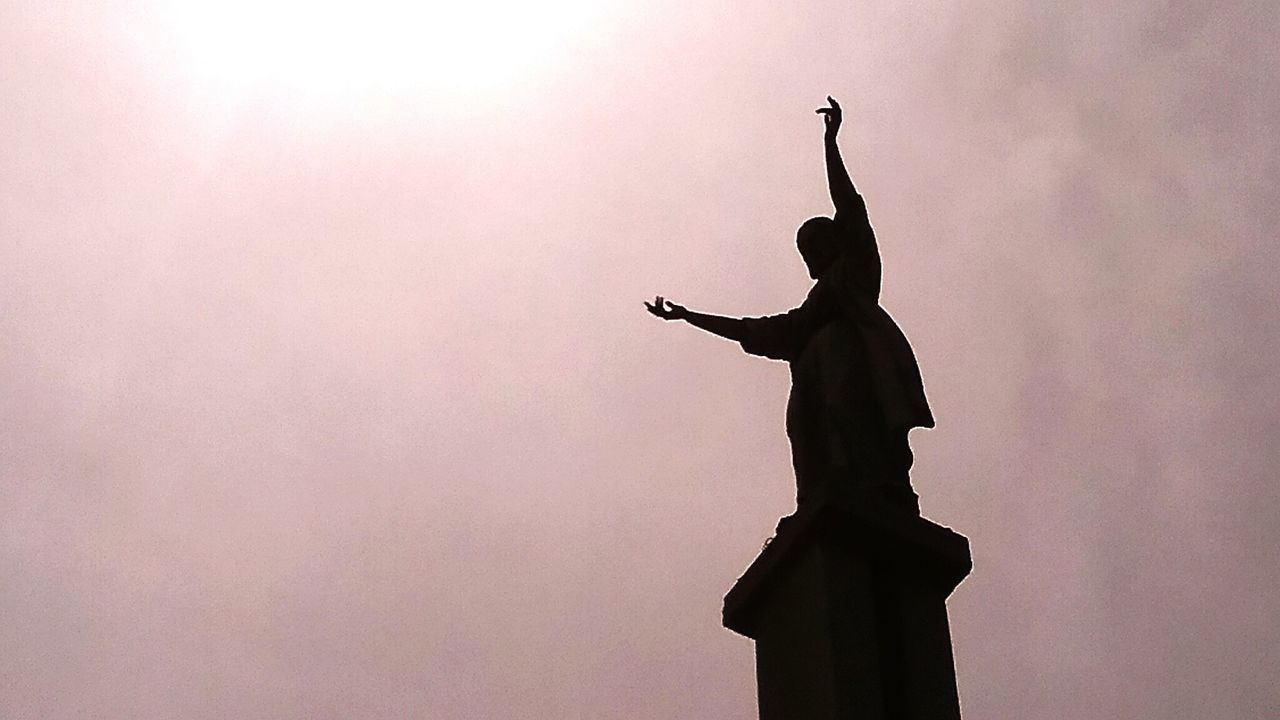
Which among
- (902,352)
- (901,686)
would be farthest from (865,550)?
(902,352)

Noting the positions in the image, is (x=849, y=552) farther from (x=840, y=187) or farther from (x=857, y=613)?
(x=840, y=187)

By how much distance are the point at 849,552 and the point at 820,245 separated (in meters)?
2.68

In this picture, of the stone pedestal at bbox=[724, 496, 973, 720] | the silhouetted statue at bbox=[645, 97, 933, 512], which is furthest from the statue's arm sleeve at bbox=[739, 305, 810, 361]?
the stone pedestal at bbox=[724, 496, 973, 720]

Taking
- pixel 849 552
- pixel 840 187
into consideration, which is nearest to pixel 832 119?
pixel 840 187

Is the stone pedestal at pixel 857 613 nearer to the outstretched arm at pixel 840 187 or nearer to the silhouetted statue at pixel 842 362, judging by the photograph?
the silhouetted statue at pixel 842 362

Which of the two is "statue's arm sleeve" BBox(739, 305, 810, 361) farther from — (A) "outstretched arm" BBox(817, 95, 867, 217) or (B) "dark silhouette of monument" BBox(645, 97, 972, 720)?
(A) "outstretched arm" BBox(817, 95, 867, 217)

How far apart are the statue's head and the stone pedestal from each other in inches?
88.3

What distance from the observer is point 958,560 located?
314 inches

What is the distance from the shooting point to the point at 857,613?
755 cm

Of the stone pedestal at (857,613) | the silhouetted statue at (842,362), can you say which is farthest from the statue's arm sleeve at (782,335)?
the stone pedestal at (857,613)

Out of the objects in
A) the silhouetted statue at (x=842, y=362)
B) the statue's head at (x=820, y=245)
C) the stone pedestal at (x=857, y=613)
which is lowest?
the stone pedestal at (x=857, y=613)

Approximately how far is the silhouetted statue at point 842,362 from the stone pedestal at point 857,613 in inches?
13.1

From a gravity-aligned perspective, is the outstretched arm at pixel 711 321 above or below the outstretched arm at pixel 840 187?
below

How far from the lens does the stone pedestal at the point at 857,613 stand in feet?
24.1
